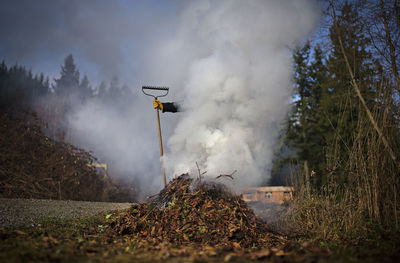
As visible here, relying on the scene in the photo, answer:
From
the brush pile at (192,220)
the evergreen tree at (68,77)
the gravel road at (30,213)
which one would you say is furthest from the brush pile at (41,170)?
the evergreen tree at (68,77)

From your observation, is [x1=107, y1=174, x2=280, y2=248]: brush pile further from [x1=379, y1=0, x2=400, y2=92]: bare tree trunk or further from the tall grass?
[x1=379, y1=0, x2=400, y2=92]: bare tree trunk

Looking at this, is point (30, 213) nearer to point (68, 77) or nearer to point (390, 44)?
point (390, 44)

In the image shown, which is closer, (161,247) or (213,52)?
(161,247)

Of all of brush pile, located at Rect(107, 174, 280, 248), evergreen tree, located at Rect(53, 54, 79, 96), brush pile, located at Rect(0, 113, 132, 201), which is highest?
evergreen tree, located at Rect(53, 54, 79, 96)

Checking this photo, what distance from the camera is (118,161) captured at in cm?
1375

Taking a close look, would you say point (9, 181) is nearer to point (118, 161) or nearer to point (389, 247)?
point (118, 161)

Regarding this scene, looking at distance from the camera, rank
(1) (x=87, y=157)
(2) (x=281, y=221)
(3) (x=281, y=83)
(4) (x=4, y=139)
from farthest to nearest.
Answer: (1) (x=87, y=157) → (4) (x=4, y=139) → (3) (x=281, y=83) → (2) (x=281, y=221)

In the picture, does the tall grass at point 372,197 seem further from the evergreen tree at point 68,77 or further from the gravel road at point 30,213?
the evergreen tree at point 68,77

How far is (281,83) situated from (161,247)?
18.7ft

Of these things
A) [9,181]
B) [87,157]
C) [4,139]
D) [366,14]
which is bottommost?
[9,181]

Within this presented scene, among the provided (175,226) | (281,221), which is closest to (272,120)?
(281,221)

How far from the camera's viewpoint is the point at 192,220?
13.6 ft

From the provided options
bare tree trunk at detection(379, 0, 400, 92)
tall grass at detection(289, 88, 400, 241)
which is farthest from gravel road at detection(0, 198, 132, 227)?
bare tree trunk at detection(379, 0, 400, 92)

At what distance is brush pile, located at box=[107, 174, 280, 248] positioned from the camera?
12.4ft
